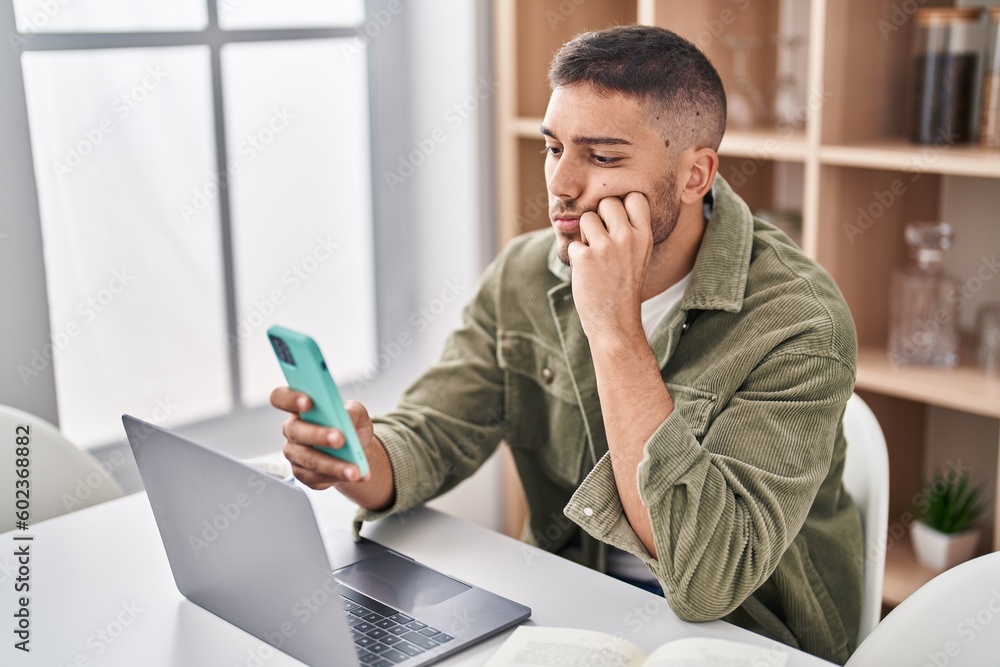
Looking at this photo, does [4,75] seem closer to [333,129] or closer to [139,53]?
[139,53]

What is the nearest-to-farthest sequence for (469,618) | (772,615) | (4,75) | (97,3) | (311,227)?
(469,618)
(772,615)
(4,75)
(97,3)
(311,227)

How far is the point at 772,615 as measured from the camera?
4.55ft

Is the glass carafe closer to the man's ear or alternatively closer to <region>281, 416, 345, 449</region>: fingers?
the man's ear

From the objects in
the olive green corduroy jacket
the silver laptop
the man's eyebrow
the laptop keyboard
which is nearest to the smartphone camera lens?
the silver laptop

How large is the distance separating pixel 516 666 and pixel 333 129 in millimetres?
1533

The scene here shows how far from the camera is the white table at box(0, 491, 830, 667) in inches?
44.0

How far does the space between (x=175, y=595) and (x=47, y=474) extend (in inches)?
17.6

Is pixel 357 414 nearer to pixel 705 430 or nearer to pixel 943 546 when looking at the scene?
pixel 705 430

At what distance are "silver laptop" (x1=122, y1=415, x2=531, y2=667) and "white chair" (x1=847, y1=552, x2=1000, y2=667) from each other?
→ 1.26ft

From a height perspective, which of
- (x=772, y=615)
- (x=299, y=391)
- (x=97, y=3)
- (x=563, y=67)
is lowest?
(x=772, y=615)

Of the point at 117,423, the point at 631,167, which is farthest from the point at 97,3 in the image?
the point at 631,167
